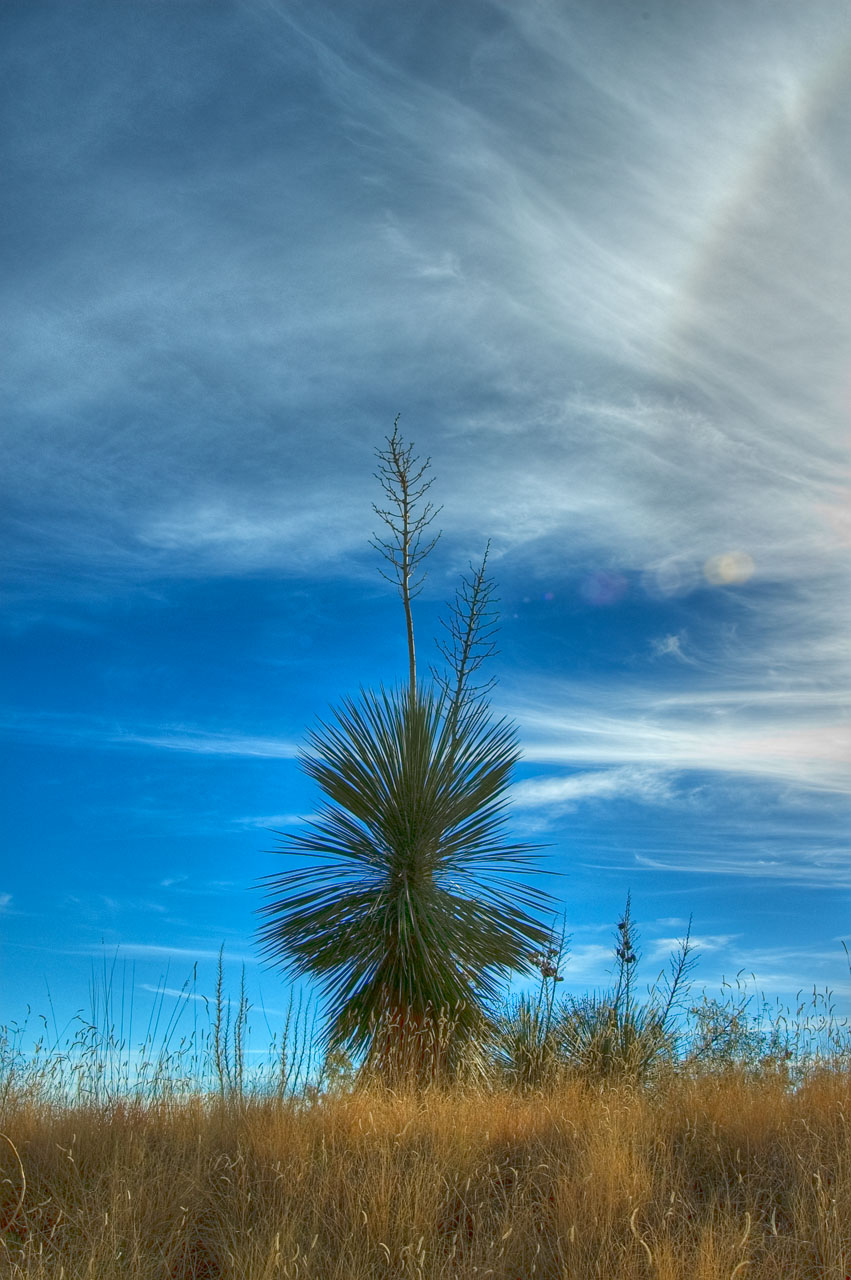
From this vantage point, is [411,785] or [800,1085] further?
[411,785]

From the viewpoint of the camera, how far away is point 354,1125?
247 inches

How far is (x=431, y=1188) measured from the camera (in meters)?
5.21

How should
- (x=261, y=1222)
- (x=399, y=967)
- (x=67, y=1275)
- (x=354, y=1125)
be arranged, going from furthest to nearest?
(x=399, y=967), (x=354, y=1125), (x=261, y=1222), (x=67, y=1275)

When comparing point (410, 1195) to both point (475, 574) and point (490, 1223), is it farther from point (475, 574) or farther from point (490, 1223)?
point (475, 574)

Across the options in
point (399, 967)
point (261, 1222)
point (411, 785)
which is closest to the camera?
point (261, 1222)

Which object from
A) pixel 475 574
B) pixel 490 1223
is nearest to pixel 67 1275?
pixel 490 1223

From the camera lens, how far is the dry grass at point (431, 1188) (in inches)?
183

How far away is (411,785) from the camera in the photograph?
10.5m

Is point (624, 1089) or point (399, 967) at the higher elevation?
point (399, 967)

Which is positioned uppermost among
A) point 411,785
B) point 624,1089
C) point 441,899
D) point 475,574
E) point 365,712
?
point 475,574

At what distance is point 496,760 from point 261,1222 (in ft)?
21.4

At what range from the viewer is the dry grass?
15.2ft

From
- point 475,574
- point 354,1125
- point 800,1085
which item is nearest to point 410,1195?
point 354,1125

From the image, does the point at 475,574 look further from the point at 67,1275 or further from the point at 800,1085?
the point at 67,1275
